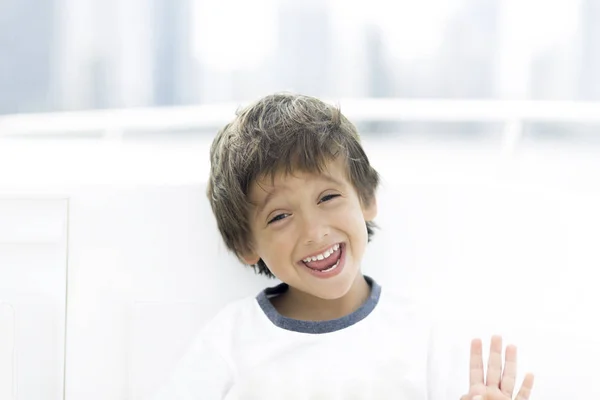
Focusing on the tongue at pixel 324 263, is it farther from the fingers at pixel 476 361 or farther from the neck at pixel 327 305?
the fingers at pixel 476 361

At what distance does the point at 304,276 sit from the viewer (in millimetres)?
1154

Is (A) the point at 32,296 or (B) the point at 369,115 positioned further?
(B) the point at 369,115

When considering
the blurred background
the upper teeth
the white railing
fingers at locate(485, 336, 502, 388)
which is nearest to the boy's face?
the upper teeth

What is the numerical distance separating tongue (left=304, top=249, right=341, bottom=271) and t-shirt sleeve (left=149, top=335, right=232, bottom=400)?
217mm

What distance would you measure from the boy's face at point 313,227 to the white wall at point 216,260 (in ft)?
0.45

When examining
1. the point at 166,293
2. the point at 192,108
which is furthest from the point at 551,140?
the point at 166,293

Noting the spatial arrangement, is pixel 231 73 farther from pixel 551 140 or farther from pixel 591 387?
pixel 591 387

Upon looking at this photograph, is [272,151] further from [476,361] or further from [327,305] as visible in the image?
[476,361]

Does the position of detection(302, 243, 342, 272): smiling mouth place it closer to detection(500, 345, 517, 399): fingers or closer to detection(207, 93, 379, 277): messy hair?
detection(207, 93, 379, 277): messy hair

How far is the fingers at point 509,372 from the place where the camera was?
3.51ft

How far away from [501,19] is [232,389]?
5245mm

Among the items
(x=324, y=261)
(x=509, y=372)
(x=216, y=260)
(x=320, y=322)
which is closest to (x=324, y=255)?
(x=324, y=261)

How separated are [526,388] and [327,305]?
1.16ft

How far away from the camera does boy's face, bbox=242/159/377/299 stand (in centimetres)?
113
